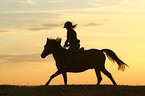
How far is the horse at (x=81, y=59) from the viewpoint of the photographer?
18.5 metres

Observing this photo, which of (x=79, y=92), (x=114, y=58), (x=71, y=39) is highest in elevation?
(x=71, y=39)

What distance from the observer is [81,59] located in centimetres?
1878

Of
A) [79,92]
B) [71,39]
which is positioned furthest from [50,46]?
[79,92]

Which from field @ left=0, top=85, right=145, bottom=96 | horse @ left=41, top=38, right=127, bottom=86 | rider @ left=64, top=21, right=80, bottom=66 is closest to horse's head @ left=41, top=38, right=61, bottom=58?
horse @ left=41, top=38, right=127, bottom=86

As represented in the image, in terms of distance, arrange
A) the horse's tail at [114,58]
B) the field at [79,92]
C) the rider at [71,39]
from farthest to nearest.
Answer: the horse's tail at [114,58]
the rider at [71,39]
the field at [79,92]

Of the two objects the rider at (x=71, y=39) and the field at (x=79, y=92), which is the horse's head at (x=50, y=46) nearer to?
the rider at (x=71, y=39)

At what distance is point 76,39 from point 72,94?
4866 millimetres

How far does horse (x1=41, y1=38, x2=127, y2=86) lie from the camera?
60.7 feet

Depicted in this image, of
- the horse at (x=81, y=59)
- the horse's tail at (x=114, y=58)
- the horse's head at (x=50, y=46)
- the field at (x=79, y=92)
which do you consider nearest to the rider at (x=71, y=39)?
the horse at (x=81, y=59)

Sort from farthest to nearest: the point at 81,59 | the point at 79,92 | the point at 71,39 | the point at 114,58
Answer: the point at 114,58 < the point at 81,59 < the point at 71,39 < the point at 79,92

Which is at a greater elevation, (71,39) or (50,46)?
(71,39)

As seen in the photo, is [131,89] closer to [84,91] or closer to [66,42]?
[84,91]

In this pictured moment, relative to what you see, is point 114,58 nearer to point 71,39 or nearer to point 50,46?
point 71,39

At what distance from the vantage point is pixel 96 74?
60.4ft
